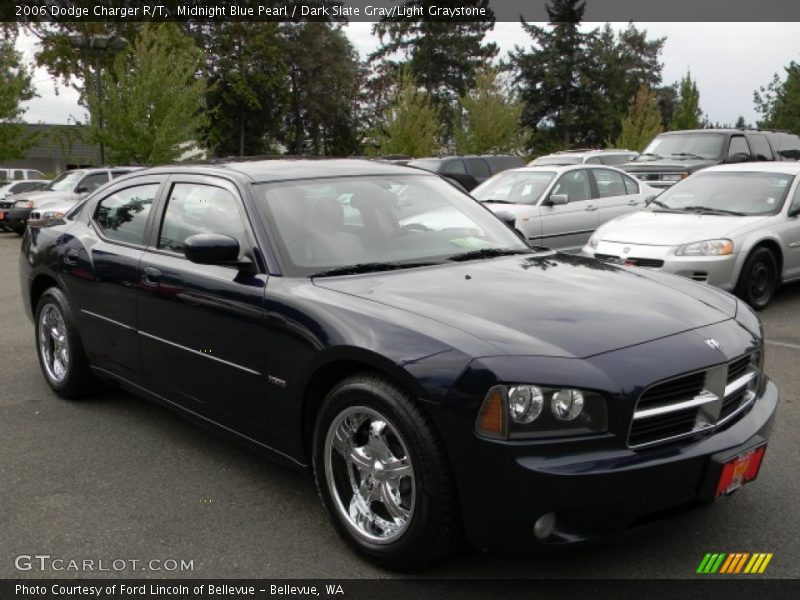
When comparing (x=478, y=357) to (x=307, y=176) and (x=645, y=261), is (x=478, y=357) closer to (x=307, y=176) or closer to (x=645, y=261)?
(x=307, y=176)

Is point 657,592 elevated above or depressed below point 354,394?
below

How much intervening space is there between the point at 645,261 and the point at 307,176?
4.86 metres

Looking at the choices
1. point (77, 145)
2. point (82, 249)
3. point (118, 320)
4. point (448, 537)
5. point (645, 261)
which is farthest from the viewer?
point (77, 145)

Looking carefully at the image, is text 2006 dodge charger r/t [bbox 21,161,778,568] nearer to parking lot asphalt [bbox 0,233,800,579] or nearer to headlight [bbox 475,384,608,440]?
headlight [bbox 475,384,608,440]

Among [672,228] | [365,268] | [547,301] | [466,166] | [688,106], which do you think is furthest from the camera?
[688,106]

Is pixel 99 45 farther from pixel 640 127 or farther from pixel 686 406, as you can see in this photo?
pixel 640 127

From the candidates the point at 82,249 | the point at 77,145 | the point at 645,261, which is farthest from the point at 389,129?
the point at 77,145

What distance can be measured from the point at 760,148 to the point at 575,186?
5.95m

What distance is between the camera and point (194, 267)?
164 inches

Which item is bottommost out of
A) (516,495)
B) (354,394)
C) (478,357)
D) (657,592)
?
(657,592)

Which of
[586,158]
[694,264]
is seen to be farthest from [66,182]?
[694,264]

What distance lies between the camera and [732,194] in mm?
9148

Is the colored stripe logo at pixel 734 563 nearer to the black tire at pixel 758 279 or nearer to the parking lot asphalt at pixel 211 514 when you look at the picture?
the parking lot asphalt at pixel 211 514

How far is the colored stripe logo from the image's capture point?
10.3ft
